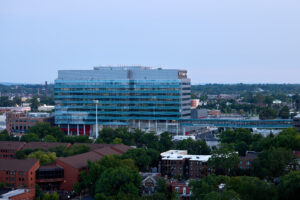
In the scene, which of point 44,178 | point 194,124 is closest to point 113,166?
point 44,178

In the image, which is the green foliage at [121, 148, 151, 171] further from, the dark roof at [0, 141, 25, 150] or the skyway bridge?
the skyway bridge

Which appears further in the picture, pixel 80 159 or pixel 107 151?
pixel 107 151

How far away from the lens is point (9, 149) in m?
90.4

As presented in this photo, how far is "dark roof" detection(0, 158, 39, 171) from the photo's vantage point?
69000mm

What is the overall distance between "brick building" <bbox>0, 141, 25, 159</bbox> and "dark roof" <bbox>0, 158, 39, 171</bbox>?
1732 cm

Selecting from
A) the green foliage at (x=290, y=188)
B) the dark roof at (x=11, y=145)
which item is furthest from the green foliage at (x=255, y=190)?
the dark roof at (x=11, y=145)

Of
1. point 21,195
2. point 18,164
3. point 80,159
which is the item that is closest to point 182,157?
point 80,159

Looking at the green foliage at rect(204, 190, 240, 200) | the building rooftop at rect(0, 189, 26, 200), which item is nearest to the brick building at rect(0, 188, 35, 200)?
the building rooftop at rect(0, 189, 26, 200)

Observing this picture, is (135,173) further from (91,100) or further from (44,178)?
(91,100)

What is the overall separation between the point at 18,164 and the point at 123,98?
55.6 metres

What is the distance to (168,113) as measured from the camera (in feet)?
396

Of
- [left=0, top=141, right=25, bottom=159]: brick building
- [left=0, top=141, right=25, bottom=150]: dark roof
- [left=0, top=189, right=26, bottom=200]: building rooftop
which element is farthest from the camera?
[left=0, top=141, right=25, bottom=150]: dark roof

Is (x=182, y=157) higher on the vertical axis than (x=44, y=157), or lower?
lower

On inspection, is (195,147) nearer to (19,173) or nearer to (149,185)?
(149,185)
